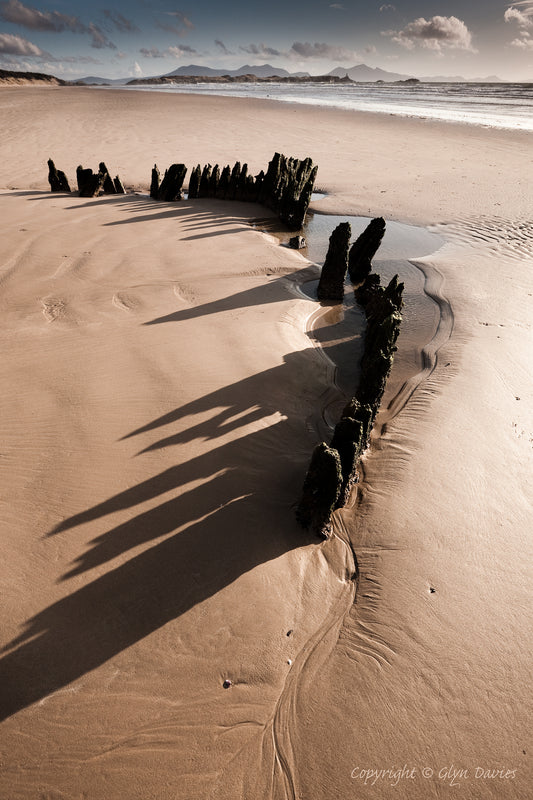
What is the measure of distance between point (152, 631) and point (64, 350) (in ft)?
11.4

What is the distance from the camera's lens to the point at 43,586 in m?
2.79

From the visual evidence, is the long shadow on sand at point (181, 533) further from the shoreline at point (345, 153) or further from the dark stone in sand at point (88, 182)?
the shoreline at point (345, 153)

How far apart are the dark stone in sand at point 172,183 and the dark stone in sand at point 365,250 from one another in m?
5.63

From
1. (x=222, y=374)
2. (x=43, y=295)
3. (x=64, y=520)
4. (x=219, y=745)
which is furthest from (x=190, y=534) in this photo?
(x=43, y=295)

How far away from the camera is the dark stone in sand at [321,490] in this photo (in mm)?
3105

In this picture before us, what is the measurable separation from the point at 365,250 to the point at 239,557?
6.53 metres

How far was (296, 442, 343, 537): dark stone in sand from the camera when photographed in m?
3.11

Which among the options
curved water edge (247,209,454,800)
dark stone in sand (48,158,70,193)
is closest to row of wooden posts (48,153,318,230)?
dark stone in sand (48,158,70,193)

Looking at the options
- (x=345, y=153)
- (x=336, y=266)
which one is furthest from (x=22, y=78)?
(x=336, y=266)

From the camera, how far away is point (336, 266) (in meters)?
7.05

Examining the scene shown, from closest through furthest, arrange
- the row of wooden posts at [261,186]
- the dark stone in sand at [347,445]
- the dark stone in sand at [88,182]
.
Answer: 1. the dark stone in sand at [347,445]
2. the row of wooden posts at [261,186]
3. the dark stone in sand at [88,182]

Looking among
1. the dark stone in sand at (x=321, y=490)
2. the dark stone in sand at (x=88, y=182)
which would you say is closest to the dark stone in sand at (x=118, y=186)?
the dark stone in sand at (x=88, y=182)

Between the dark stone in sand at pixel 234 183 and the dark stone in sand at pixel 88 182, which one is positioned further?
the dark stone in sand at pixel 234 183

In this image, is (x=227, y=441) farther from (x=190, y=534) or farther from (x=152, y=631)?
(x=152, y=631)
